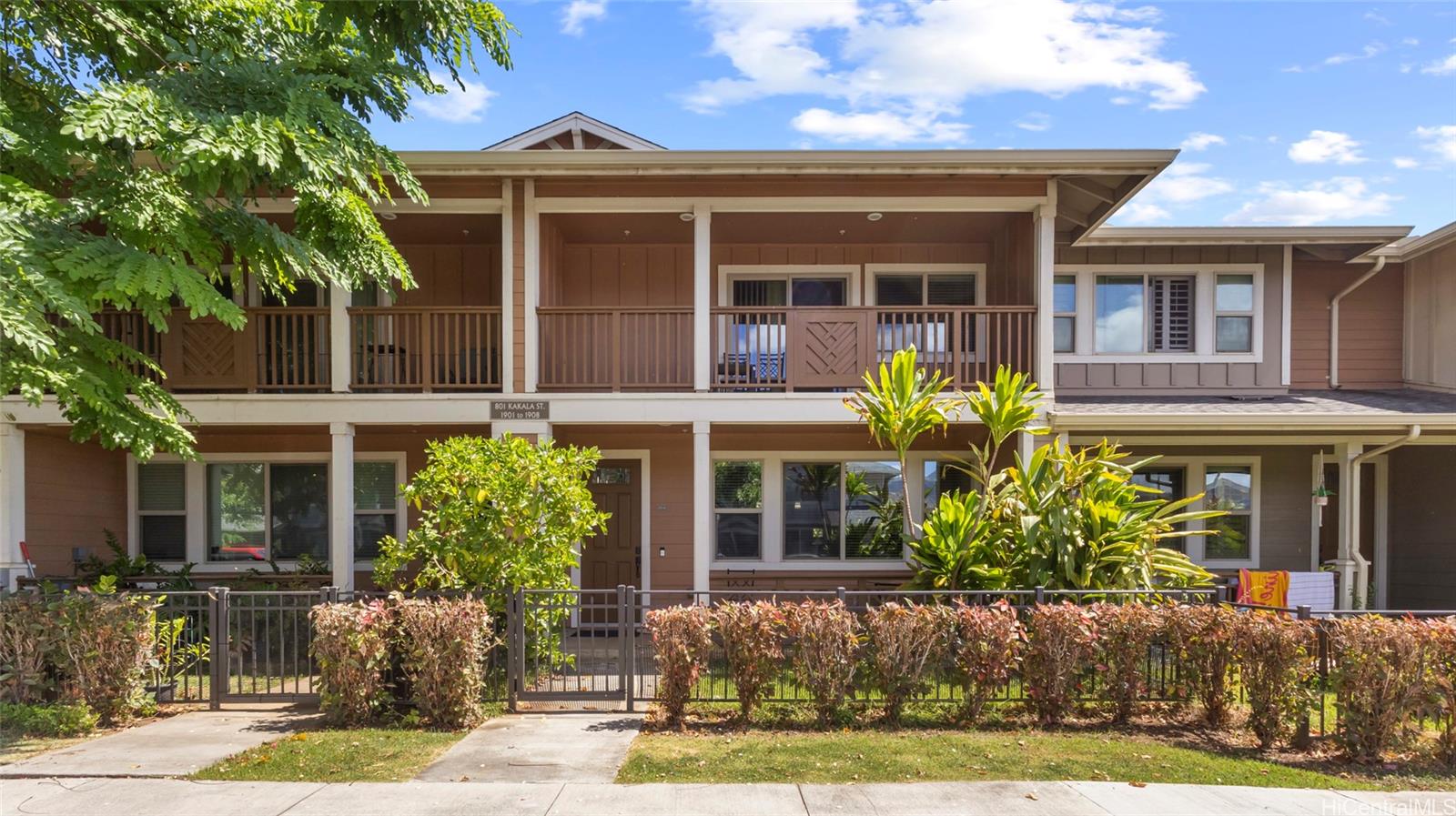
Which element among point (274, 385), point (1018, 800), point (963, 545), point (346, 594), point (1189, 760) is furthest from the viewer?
point (274, 385)

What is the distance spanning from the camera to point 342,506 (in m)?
9.99

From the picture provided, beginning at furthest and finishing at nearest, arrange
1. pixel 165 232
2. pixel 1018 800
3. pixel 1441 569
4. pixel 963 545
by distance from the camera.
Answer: pixel 1441 569
pixel 963 545
pixel 165 232
pixel 1018 800

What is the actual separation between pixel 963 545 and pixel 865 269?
5165 millimetres

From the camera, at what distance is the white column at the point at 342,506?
9953 millimetres

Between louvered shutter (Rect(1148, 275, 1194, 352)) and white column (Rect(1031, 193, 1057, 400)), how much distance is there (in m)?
3.29

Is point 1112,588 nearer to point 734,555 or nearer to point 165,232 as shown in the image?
point 734,555

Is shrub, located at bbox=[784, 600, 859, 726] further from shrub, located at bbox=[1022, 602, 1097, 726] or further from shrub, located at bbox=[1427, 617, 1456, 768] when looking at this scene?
shrub, located at bbox=[1427, 617, 1456, 768]

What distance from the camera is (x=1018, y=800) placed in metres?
5.20

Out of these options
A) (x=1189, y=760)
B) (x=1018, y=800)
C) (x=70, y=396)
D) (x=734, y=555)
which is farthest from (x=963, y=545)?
(x=70, y=396)

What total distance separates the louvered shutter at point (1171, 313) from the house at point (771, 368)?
31 millimetres

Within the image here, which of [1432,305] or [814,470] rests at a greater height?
[1432,305]

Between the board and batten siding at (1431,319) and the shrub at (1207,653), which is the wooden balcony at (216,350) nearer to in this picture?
the shrub at (1207,653)

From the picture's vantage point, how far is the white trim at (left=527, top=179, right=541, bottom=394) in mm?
10086

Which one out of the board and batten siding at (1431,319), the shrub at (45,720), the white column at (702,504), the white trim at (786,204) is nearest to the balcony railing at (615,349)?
the white column at (702,504)
